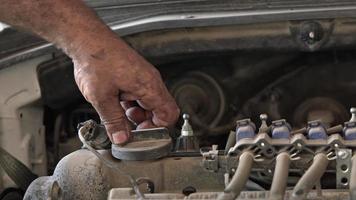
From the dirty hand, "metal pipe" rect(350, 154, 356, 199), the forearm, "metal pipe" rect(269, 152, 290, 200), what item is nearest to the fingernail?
the dirty hand

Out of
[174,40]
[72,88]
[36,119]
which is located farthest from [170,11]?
[36,119]

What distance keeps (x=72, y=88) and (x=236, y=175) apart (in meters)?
0.64

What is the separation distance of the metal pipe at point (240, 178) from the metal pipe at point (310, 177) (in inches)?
3.0

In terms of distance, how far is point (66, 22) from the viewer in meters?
1.10

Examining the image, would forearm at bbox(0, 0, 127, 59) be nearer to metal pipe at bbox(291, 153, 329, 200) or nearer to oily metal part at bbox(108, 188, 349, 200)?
oily metal part at bbox(108, 188, 349, 200)

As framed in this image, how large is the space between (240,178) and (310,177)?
3.9 inches

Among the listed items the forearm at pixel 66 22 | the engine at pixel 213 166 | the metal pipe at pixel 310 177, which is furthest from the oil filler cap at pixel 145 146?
the metal pipe at pixel 310 177

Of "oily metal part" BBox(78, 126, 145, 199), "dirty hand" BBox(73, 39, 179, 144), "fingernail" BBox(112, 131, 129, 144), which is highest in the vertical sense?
"dirty hand" BBox(73, 39, 179, 144)

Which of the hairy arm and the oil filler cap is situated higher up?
the hairy arm

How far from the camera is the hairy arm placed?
42.1 inches

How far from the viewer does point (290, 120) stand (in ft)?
5.03

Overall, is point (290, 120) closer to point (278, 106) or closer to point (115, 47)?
point (278, 106)

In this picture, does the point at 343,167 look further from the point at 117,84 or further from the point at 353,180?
the point at 117,84

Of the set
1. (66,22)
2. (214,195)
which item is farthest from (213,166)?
(66,22)
